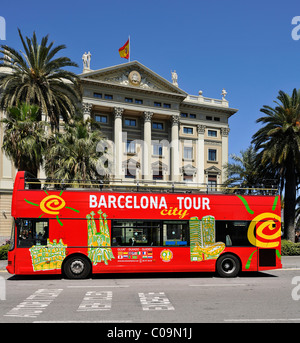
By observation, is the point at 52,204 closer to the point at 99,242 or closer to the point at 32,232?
the point at 32,232

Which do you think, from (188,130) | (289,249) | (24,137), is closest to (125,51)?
(188,130)

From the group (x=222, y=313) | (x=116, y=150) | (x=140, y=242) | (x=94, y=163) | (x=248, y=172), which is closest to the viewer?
(x=222, y=313)

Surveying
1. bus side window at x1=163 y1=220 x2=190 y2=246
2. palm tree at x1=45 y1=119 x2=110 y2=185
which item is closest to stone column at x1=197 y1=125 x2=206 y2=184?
palm tree at x1=45 y1=119 x2=110 y2=185

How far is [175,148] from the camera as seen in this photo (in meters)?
56.2

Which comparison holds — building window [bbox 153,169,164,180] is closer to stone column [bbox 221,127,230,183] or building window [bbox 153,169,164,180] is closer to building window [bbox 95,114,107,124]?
building window [bbox 95,114,107,124]

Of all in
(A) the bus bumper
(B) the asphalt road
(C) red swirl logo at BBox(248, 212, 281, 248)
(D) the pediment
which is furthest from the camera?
(D) the pediment

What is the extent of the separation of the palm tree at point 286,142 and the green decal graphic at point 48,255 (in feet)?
63.1

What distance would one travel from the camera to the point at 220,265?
14906 millimetres

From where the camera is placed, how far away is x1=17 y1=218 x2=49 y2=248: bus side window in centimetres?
1374

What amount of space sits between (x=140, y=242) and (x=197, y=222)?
2477 mm

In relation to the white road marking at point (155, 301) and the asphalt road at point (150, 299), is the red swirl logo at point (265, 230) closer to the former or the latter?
the asphalt road at point (150, 299)

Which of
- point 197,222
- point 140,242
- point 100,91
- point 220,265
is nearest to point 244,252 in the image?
point 220,265

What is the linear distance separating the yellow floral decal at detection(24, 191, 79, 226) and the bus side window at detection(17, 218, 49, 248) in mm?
368
